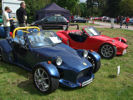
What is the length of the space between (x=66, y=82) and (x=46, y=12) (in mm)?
19799

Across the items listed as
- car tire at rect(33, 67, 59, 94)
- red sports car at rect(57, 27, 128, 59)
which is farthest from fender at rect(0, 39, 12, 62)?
red sports car at rect(57, 27, 128, 59)

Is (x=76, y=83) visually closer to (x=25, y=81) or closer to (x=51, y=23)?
(x=25, y=81)

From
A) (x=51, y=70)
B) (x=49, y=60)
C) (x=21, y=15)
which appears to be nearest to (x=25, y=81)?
(x=49, y=60)

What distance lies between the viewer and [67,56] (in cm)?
415

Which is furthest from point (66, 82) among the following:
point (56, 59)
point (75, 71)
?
point (56, 59)

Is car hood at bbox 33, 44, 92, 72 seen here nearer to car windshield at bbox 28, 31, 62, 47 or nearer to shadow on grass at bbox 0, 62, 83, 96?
car windshield at bbox 28, 31, 62, 47

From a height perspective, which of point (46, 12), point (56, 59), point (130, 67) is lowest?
point (130, 67)

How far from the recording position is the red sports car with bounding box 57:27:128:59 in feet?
22.0

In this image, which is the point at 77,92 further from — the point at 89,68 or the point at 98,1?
the point at 98,1

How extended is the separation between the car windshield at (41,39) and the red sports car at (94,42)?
2.48 meters

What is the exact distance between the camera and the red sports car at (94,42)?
6.71 meters

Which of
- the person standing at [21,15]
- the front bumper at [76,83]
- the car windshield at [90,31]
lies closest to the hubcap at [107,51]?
the car windshield at [90,31]

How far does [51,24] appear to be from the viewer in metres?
16.2

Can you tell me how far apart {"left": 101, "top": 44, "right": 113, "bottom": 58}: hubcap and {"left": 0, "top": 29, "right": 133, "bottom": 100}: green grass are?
4.54 feet
